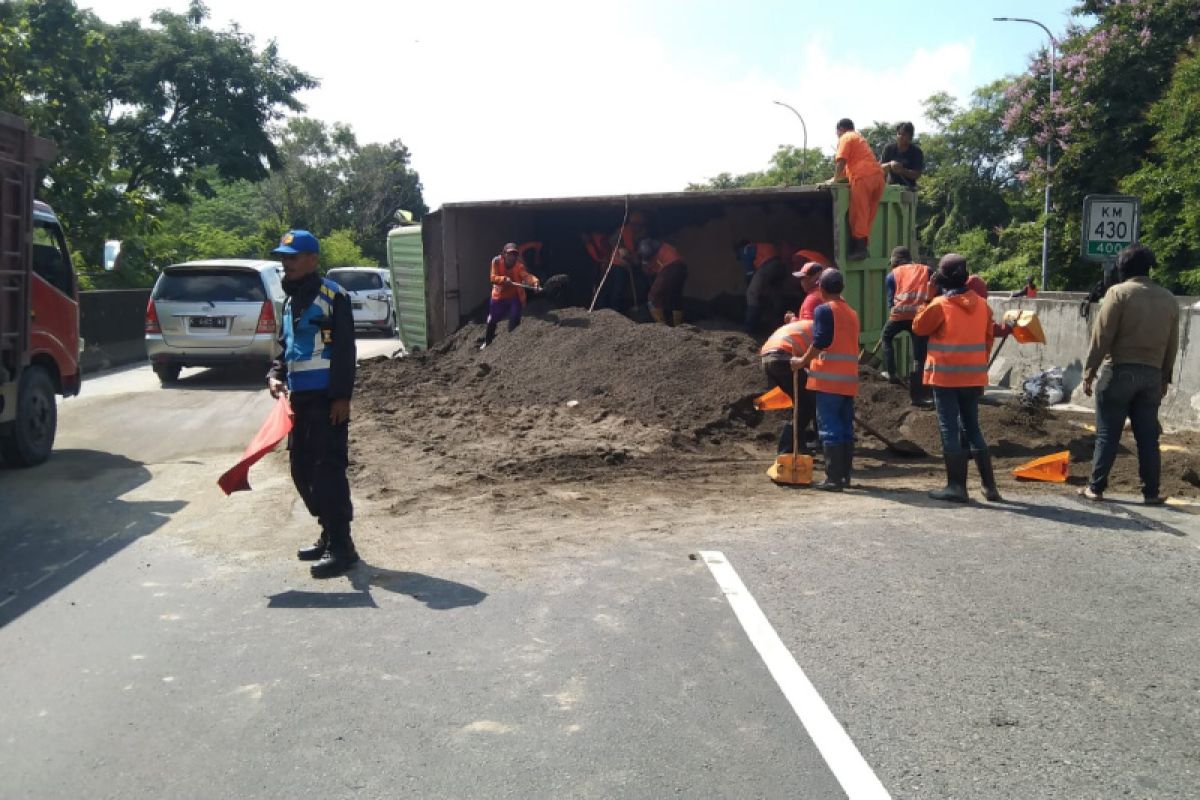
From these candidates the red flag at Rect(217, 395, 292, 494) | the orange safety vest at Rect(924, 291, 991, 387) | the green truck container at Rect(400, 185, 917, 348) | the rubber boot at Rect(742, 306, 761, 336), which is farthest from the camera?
the green truck container at Rect(400, 185, 917, 348)

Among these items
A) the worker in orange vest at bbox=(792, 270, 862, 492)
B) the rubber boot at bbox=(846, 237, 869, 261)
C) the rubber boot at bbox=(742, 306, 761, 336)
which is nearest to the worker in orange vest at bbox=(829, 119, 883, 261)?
the rubber boot at bbox=(846, 237, 869, 261)

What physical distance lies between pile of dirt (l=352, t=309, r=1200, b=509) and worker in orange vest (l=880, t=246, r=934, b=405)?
20.6 inches

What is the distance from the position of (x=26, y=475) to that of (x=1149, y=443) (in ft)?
28.7

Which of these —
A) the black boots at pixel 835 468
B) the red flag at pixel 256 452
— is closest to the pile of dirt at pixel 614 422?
the black boots at pixel 835 468

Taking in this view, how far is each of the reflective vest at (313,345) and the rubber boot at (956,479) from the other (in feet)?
14.4

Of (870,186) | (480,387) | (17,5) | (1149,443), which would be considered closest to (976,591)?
(1149,443)

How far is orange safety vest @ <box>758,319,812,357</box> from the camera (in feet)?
29.4

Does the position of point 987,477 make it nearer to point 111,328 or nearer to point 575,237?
point 575,237

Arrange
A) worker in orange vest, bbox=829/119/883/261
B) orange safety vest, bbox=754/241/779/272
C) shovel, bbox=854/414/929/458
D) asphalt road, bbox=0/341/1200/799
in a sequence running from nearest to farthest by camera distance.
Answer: asphalt road, bbox=0/341/1200/799, shovel, bbox=854/414/929/458, worker in orange vest, bbox=829/119/883/261, orange safety vest, bbox=754/241/779/272

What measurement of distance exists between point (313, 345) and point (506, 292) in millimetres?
8778

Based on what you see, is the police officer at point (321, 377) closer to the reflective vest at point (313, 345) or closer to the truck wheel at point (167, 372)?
the reflective vest at point (313, 345)

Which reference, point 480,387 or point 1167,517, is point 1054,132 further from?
point 1167,517

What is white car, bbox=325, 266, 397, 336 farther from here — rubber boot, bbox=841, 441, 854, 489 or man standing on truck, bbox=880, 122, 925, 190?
rubber boot, bbox=841, 441, 854, 489

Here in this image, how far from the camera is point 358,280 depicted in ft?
89.4
